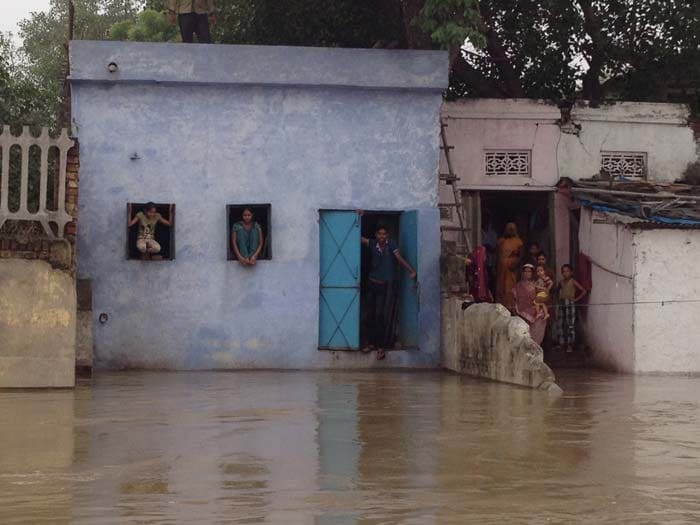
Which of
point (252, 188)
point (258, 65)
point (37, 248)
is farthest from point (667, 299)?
point (37, 248)

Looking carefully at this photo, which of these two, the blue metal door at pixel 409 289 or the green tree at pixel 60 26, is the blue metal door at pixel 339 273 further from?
the green tree at pixel 60 26

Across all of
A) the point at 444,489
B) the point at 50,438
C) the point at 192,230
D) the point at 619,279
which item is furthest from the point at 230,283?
the point at 444,489

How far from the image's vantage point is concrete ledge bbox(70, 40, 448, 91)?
18797mm

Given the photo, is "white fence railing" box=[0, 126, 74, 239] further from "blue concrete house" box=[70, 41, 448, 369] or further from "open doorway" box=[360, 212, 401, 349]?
Answer: "open doorway" box=[360, 212, 401, 349]

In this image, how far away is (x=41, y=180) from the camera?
593 inches

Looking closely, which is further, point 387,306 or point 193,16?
point 193,16

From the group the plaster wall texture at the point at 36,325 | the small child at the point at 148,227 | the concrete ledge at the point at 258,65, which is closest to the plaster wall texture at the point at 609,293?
the concrete ledge at the point at 258,65

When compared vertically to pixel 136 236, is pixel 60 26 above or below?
above

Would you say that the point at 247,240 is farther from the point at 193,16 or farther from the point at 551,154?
the point at 551,154

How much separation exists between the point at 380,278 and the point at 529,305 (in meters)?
1.92

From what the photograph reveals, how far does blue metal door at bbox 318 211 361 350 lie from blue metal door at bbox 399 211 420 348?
702 mm

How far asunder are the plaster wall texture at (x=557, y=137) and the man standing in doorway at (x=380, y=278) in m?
2.41

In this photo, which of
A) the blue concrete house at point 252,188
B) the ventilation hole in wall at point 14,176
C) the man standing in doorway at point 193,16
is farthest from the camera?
the man standing in doorway at point 193,16

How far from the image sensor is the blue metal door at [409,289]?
1955 cm
